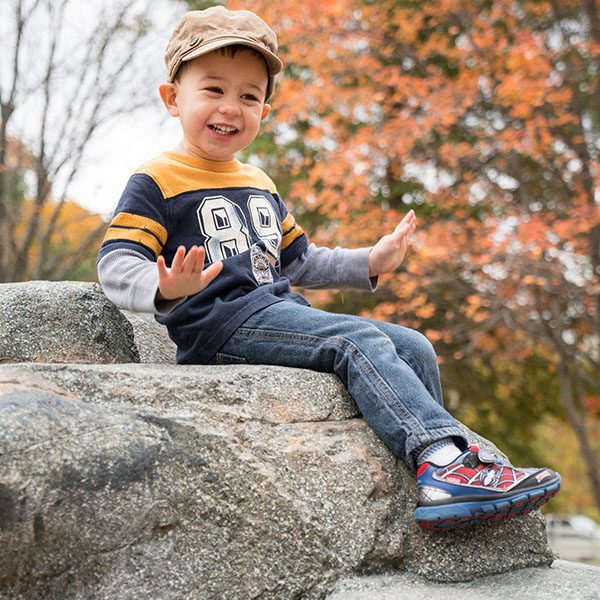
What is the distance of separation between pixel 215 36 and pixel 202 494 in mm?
1413

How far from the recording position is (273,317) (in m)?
2.46

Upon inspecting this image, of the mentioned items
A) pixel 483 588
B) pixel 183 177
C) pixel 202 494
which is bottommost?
pixel 483 588

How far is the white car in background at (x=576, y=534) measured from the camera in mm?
18984

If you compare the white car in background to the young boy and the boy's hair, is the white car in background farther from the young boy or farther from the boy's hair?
the boy's hair

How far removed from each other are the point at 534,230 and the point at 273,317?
344 centimetres

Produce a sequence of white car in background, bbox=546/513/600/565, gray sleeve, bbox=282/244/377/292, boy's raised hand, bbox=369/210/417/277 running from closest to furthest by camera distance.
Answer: boy's raised hand, bbox=369/210/417/277 < gray sleeve, bbox=282/244/377/292 < white car in background, bbox=546/513/600/565

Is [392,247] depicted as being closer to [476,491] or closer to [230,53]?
[230,53]

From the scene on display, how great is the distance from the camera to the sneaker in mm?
2064

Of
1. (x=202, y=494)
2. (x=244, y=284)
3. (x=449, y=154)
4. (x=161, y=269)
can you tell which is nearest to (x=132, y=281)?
(x=161, y=269)

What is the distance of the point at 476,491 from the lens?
2.07m

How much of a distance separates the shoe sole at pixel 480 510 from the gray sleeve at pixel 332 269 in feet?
3.41

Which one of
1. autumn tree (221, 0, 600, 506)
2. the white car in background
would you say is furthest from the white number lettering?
the white car in background

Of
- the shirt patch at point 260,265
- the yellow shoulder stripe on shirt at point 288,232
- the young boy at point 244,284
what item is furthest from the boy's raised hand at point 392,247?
the shirt patch at point 260,265

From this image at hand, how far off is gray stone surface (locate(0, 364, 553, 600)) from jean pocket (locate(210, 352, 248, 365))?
0.16 meters
